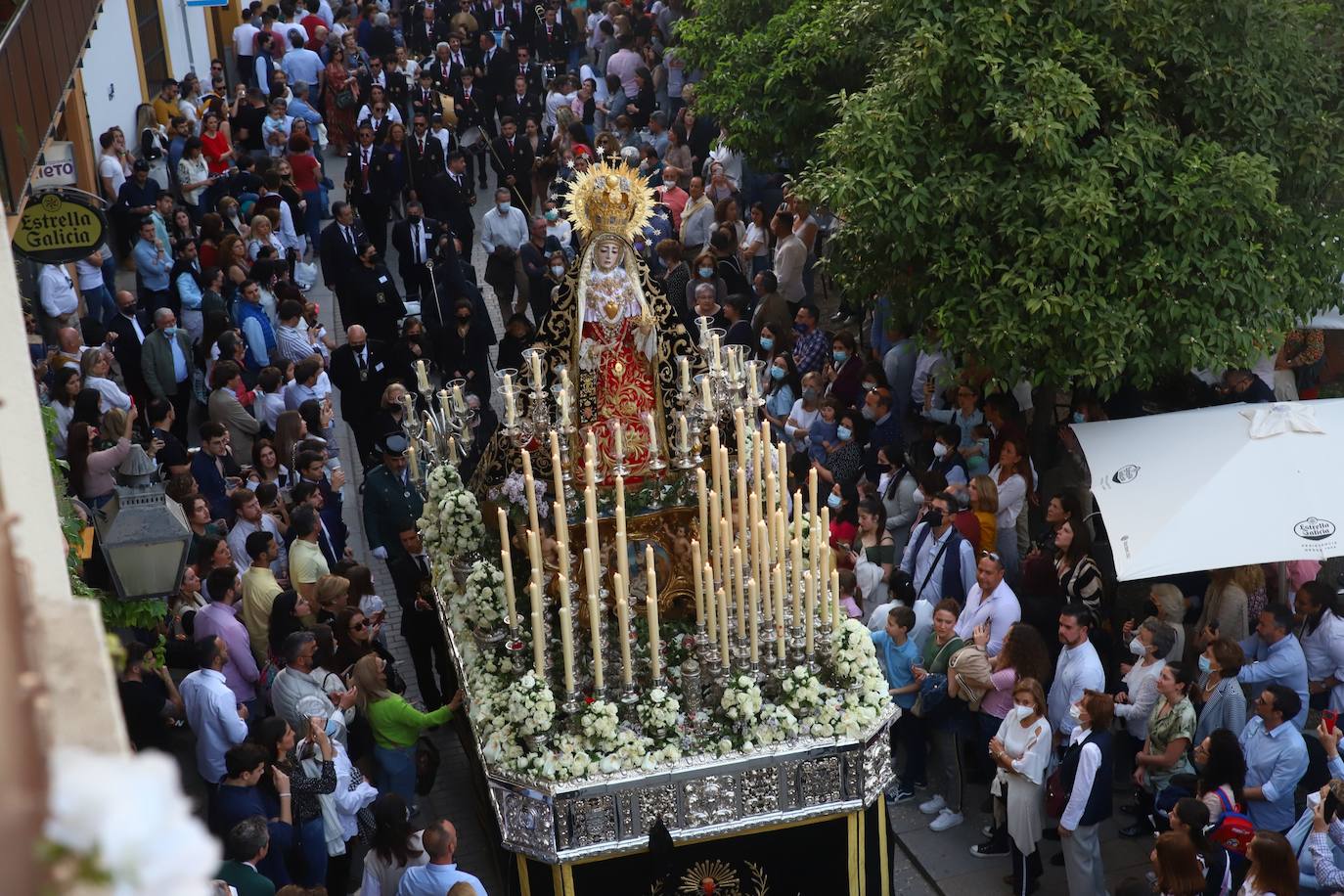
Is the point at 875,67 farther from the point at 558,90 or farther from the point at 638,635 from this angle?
the point at 558,90

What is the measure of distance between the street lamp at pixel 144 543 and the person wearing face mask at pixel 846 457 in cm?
596

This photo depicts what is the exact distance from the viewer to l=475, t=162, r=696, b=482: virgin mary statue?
909cm

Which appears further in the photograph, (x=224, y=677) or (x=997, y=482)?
(x=997, y=482)

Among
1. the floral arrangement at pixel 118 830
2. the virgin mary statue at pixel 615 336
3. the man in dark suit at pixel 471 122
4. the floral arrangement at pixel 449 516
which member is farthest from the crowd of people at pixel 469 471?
the floral arrangement at pixel 118 830

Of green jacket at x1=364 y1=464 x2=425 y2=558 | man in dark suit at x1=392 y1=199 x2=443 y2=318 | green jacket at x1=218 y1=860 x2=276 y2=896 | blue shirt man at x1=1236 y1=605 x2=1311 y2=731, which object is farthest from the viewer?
man in dark suit at x1=392 y1=199 x2=443 y2=318

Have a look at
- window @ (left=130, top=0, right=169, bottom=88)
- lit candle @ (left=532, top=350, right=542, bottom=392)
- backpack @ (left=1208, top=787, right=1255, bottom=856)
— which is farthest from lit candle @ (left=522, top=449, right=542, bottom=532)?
window @ (left=130, top=0, right=169, bottom=88)

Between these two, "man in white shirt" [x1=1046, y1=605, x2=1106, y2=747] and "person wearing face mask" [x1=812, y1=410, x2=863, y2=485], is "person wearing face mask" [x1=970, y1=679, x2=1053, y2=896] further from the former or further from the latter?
"person wearing face mask" [x1=812, y1=410, x2=863, y2=485]

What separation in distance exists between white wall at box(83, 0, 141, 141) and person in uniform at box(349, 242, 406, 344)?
228 inches

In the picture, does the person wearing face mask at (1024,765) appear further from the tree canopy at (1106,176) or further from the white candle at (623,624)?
the tree canopy at (1106,176)

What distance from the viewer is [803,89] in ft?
51.9

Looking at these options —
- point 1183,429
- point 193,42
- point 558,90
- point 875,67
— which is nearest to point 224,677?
point 1183,429

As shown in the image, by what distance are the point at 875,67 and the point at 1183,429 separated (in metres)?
4.56

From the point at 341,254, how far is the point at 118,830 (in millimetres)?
15678

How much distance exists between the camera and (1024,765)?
9.26 metres
